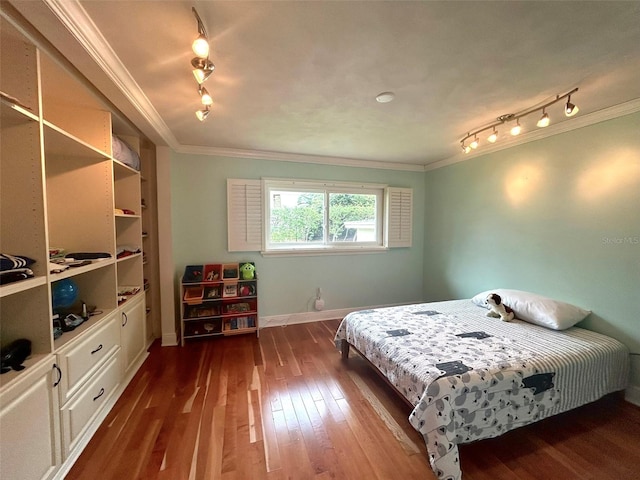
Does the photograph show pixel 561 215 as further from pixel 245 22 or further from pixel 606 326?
pixel 245 22

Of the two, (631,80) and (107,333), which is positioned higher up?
(631,80)

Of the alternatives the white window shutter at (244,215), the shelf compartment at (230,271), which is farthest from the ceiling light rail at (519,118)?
the shelf compartment at (230,271)

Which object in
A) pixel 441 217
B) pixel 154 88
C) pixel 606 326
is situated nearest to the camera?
pixel 154 88

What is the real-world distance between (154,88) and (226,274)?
2008 mm

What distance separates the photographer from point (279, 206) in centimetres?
348

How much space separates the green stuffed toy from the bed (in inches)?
56.7

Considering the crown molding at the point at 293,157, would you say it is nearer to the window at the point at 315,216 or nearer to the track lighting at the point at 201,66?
the window at the point at 315,216

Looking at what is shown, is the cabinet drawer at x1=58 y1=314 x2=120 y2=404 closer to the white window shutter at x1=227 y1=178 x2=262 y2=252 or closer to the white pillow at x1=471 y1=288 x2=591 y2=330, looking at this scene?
the white window shutter at x1=227 y1=178 x2=262 y2=252

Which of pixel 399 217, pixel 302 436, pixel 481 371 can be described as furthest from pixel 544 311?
pixel 302 436

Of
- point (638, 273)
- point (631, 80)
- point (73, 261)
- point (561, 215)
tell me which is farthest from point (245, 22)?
point (638, 273)

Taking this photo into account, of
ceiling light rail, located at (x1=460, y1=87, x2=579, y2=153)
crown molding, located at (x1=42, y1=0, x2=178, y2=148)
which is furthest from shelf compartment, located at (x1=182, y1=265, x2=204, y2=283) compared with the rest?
ceiling light rail, located at (x1=460, y1=87, x2=579, y2=153)

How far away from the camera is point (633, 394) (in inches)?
78.1

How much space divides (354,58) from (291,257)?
2.49 m

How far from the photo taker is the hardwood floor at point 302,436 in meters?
1.41
